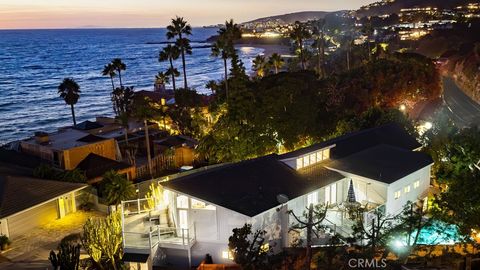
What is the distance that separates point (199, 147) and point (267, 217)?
52.8 ft

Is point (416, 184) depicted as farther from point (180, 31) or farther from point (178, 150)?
point (180, 31)

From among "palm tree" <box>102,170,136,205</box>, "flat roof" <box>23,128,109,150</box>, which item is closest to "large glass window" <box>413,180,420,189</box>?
"palm tree" <box>102,170,136,205</box>

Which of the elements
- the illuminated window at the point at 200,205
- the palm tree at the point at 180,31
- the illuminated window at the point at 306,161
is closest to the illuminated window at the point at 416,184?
the illuminated window at the point at 306,161

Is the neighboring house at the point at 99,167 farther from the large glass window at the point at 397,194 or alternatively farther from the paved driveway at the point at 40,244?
the large glass window at the point at 397,194

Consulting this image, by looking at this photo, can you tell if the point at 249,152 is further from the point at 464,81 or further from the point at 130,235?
the point at 464,81

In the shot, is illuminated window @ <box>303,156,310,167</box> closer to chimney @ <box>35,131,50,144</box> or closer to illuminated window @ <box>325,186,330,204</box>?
illuminated window @ <box>325,186,330,204</box>

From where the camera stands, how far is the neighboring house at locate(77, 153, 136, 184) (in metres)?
31.4

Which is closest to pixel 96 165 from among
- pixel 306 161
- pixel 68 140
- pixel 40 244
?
pixel 68 140

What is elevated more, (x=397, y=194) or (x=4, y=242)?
(x=397, y=194)

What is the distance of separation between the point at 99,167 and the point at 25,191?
6.94 metres

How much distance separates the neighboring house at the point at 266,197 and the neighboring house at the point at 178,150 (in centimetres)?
1337

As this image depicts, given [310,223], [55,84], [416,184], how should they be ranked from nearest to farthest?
[310,223] → [416,184] → [55,84]

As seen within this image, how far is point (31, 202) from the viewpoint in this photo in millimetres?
24828

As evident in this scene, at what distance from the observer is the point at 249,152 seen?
33.1 metres
